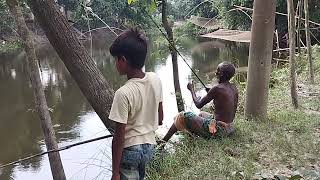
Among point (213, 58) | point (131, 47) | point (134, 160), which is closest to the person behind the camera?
point (131, 47)

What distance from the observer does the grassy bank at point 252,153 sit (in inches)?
131

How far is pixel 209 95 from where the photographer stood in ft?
13.7

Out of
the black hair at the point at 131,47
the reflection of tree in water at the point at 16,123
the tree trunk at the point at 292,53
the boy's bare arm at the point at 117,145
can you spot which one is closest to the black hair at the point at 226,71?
the tree trunk at the point at 292,53

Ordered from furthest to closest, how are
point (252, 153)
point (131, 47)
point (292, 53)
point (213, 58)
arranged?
point (213, 58)
point (292, 53)
point (252, 153)
point (131, 47)

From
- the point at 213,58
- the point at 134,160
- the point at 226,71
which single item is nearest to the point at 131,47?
the point at 134,160

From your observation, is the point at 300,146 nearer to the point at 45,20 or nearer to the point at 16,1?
the point at 45,20

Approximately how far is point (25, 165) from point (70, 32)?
15.1 feet

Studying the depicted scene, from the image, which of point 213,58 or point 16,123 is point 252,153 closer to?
point 16,123

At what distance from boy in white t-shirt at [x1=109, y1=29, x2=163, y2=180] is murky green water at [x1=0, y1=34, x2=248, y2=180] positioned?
1976mm

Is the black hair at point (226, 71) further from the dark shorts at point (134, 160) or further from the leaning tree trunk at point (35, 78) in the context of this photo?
the leaning tree trunk at point (35, 78)

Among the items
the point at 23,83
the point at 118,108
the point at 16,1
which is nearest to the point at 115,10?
the point at 23,83

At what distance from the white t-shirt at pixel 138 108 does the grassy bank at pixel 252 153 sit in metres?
1.10

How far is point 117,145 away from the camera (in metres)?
2.18

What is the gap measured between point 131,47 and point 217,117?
2.17m
